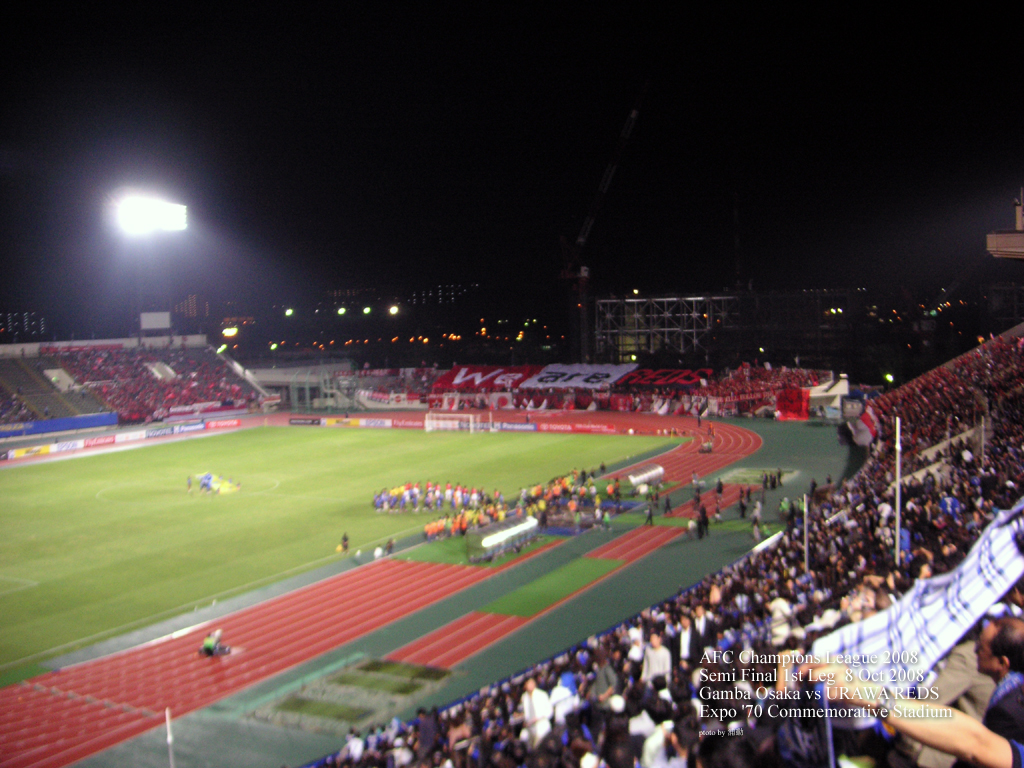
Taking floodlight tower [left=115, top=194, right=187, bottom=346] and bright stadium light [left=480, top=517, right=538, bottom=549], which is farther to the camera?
floodlight tower [left=115, top=194, right=187, bottom=346]

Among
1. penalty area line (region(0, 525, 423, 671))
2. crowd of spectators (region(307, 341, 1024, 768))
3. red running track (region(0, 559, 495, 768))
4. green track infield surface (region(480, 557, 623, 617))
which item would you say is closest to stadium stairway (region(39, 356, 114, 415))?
penalty area line (region(0, 525, 423, 671))

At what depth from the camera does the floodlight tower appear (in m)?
62.0

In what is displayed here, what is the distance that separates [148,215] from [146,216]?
0.19 m

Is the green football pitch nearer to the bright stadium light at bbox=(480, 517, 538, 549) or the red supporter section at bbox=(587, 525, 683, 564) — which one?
the bright stadium light at bbox=(480, 517, 538, 549)

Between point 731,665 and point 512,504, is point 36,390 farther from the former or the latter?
point 731,665

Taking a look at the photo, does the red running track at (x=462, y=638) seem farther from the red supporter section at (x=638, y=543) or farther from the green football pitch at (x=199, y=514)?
the green football pitch at (x=199, y=514)

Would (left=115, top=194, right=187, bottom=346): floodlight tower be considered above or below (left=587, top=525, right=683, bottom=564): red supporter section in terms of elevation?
above

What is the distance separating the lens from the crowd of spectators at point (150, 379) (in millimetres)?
62188

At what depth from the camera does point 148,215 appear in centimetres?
6347

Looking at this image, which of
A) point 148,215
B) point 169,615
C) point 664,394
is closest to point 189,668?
point 169,615

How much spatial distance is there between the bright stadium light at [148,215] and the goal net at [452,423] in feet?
90.1

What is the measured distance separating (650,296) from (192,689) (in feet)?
191

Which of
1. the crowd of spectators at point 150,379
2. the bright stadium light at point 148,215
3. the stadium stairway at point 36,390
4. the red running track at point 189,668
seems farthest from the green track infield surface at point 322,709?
the bright stadium light at point 148,215

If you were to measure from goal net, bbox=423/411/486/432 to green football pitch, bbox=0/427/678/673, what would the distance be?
6.05 feet
